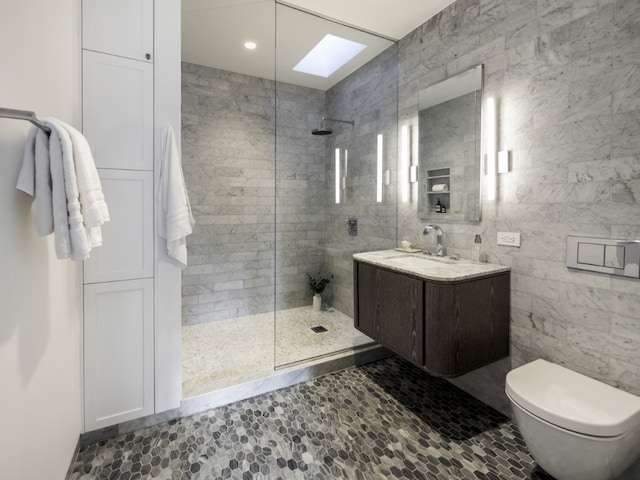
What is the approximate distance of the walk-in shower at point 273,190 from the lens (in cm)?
286

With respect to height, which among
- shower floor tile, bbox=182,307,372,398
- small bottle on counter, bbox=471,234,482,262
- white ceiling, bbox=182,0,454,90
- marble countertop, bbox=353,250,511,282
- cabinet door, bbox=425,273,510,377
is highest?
white ceiling, bbox=182,0,454,90

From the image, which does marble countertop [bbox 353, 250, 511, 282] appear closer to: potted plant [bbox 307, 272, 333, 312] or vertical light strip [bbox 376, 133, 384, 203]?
vertical light strip [bbox 376, 133, 384, 203]

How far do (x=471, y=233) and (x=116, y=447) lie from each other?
2.59 meters

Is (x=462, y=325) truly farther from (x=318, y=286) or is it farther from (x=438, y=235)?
(x=318, y=286)

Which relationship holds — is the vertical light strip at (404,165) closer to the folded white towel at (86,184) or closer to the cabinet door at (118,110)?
the cabinet door at (118,110)

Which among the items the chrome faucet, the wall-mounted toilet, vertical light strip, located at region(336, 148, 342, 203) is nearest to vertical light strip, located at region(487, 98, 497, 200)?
the chrome faucet

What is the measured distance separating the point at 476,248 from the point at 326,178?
1.93 m

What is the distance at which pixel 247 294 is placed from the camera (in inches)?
141

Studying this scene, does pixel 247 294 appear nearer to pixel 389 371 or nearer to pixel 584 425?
pixel 389 371

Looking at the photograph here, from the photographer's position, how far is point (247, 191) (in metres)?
3.54

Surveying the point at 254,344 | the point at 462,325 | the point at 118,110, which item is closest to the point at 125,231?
the point at 118,110

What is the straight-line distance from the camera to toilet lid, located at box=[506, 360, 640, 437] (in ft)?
3.95

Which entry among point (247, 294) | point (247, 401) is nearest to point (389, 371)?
point (247, 401)

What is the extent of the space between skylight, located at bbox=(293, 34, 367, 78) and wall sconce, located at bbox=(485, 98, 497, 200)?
4.76ft
